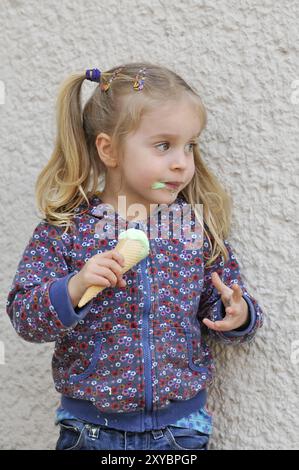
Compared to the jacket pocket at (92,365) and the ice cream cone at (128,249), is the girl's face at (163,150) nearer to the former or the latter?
the ice cream cone at (128,249)

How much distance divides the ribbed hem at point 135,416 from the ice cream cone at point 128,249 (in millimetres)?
282

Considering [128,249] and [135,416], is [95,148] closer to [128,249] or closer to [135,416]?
[128,249]

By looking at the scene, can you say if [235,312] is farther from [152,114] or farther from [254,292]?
[152,114]

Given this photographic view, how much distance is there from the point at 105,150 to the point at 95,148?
9cm

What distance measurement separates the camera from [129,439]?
1.78 m

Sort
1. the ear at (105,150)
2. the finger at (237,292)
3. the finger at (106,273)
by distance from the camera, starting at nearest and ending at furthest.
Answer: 1. the finger at (106,273)
2. the finger at (237,292)
3. the ear at (105,150)

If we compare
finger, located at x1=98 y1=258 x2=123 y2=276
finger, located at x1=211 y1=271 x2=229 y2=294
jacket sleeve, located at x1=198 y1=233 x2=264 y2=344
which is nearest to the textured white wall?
jacket sleeve, located at x1=198 y1=233 x2=264 y2=344

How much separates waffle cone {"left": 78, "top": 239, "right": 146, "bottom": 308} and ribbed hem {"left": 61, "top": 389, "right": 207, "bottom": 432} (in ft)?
0.93

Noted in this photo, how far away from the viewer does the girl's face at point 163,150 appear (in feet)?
5.80

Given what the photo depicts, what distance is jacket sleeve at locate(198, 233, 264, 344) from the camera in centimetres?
182

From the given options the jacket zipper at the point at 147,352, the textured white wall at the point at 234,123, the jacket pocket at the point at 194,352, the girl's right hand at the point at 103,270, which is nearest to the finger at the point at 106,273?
the girl's right hand at the point at 103,270

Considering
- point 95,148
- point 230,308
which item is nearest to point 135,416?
point 230,308

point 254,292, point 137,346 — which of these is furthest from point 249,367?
point 137,346

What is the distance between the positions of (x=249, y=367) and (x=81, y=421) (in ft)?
1.31
